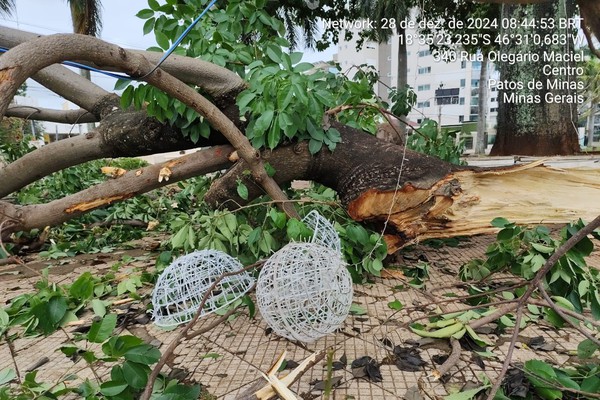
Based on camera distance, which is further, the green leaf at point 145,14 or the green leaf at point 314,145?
the green leaf at point 314,145

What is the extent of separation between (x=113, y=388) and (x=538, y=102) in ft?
17.6

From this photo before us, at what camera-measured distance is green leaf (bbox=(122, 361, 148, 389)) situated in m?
1.04

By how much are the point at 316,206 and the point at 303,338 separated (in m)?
1.12

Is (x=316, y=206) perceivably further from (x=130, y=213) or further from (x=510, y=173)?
(x=130, y=213)

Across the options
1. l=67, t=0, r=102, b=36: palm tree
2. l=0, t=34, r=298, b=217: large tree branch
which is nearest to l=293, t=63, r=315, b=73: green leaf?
l=0, t=34, r=298, b=217: large tree branch

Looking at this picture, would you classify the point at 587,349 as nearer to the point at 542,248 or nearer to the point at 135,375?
the point at 542,248

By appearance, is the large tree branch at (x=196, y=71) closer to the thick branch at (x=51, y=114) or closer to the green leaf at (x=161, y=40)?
the green leaf at (x=161, y=40)

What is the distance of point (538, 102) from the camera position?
4789mm

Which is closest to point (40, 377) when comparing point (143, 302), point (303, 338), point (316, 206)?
point (143, 302)

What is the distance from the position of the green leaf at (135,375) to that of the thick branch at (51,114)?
7.53ft

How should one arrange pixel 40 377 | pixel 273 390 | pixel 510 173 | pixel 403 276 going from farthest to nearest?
pixel 403 276, pixel 510 173, pixel 40 377, pixel 273 390

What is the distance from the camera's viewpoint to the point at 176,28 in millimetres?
2072

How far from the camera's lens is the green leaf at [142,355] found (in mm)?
1046

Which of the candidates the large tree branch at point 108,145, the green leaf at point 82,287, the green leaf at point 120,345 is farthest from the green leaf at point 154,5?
the green leaf at point 120,345
